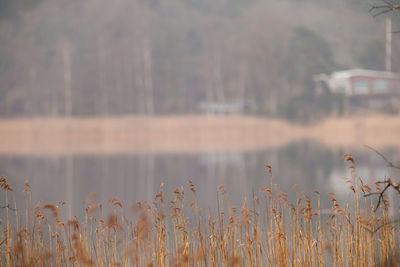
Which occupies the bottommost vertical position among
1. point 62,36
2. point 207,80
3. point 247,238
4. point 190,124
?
point 247,238

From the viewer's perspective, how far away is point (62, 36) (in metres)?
42.7

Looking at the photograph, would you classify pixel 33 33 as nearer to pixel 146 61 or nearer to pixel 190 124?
pixel 146 61

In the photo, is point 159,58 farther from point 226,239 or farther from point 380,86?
point 226,239

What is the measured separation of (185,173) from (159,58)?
26.9 metres

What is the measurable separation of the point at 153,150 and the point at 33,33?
973 inches

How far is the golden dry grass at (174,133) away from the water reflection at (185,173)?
3894 mm

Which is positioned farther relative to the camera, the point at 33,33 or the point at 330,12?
the point at 330,12

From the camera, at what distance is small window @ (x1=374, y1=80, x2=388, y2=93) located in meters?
33.3

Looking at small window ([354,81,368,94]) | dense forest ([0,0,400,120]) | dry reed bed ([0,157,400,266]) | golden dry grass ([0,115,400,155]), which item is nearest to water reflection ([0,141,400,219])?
dry reed bed ([0,157,400,266])

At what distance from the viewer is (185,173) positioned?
45.6 ft

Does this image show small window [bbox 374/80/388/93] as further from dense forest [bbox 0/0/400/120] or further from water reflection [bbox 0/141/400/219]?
water reflection [bbox 0/141/400/219]

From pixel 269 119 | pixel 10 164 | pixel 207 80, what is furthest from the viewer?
pixel 207 80

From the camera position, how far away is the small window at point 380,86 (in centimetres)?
3334

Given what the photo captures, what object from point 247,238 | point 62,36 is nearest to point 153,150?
point 247,238
